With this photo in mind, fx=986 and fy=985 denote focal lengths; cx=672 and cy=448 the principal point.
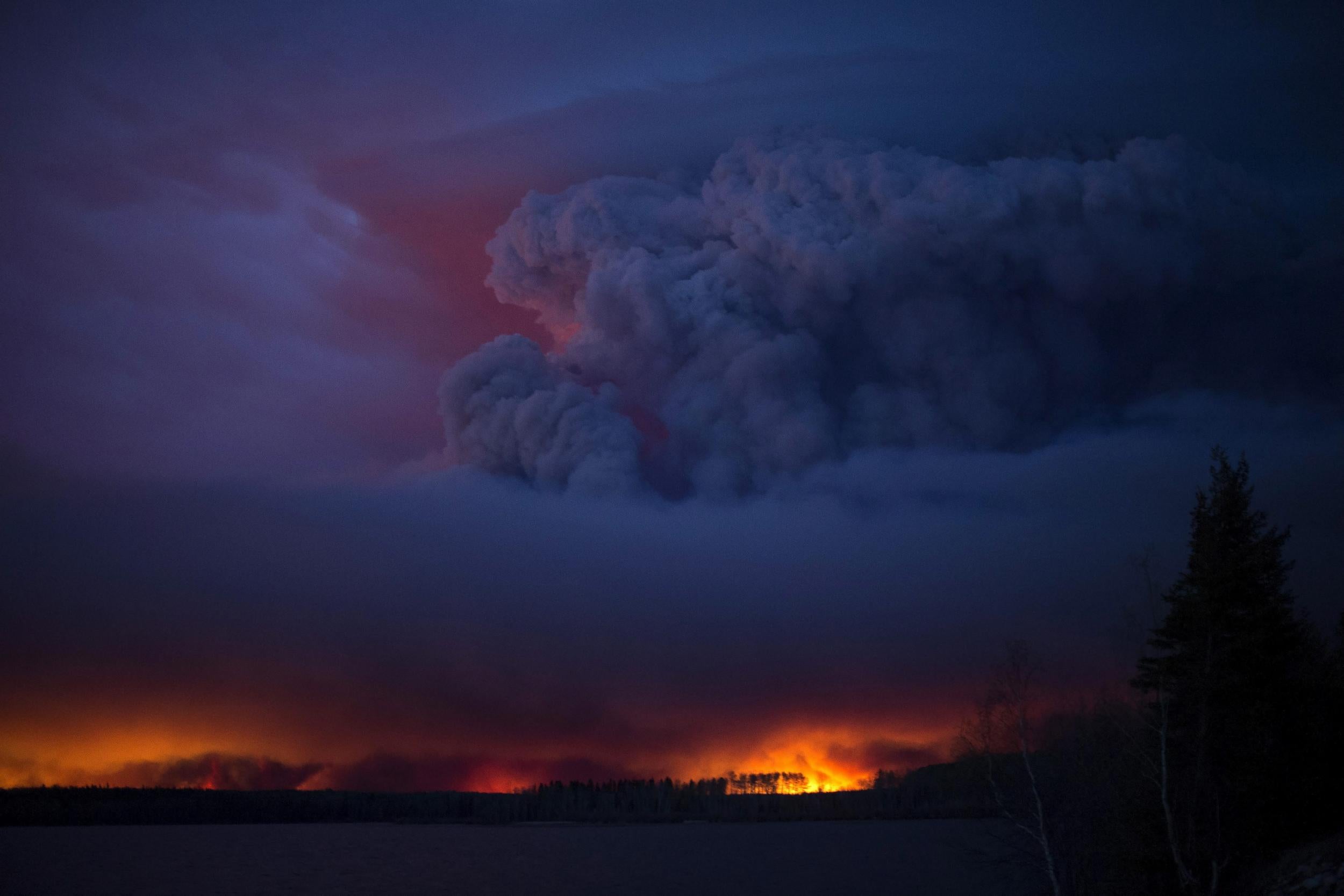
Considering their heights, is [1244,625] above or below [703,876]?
above

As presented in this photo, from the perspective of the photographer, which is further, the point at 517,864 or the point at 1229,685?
the point at 517,864

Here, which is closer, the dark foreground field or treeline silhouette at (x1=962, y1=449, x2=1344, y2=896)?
treeline silhouette at (x1=962, y1=449, x2=1344, y2=896)

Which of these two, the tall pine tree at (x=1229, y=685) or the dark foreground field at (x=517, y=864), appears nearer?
the tall pine tree at (x=1229, y=685)

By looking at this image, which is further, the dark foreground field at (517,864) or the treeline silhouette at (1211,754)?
the dark foreground field at (517,864)

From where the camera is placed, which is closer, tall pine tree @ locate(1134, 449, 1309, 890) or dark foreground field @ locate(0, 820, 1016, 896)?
tall pine tree @ locate(1134, 449, 1309, 890)

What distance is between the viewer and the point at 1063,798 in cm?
2530

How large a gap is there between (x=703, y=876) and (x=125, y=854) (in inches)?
2100

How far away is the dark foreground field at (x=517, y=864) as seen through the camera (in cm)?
5341

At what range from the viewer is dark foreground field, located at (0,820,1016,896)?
5341cm

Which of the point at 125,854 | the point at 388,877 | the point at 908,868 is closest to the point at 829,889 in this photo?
the point at 908,868

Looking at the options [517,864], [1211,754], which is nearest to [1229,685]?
[1211,754]

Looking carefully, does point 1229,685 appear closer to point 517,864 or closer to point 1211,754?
point 1211,754

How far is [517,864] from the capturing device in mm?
72688

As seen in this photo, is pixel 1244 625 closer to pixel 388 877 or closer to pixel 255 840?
pixel 388 877
